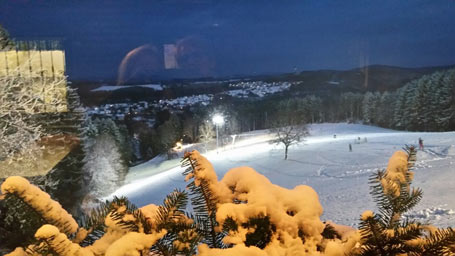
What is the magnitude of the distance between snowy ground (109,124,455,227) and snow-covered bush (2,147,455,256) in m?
5.05

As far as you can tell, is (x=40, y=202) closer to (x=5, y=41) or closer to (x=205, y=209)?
(x=205, y=209)

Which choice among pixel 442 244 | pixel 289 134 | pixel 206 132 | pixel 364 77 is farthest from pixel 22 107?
pixel 364 77

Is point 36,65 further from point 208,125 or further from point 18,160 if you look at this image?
point 208,125

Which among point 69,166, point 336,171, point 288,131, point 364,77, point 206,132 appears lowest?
point 336,171

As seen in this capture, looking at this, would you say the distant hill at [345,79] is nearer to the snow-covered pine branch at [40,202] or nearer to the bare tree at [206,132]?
the bare tree at [206,132]

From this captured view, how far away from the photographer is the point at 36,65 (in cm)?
571

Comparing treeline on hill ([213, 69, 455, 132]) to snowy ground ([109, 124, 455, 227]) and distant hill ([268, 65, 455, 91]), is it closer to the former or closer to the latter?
distant hill ([268, 65, 455, 91])

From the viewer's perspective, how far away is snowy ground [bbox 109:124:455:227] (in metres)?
9.70

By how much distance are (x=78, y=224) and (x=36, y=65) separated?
565 cm

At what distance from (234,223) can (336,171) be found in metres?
16.8

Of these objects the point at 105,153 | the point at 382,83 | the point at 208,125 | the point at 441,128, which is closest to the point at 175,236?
the point at 105,153

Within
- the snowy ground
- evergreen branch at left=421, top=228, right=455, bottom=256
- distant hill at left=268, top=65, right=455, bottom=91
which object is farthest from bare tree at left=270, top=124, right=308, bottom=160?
evergreen branch at left=421, top=228, right=455, bottom=256

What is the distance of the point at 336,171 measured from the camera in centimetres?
1678

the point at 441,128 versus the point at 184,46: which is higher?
the point at 184,46
